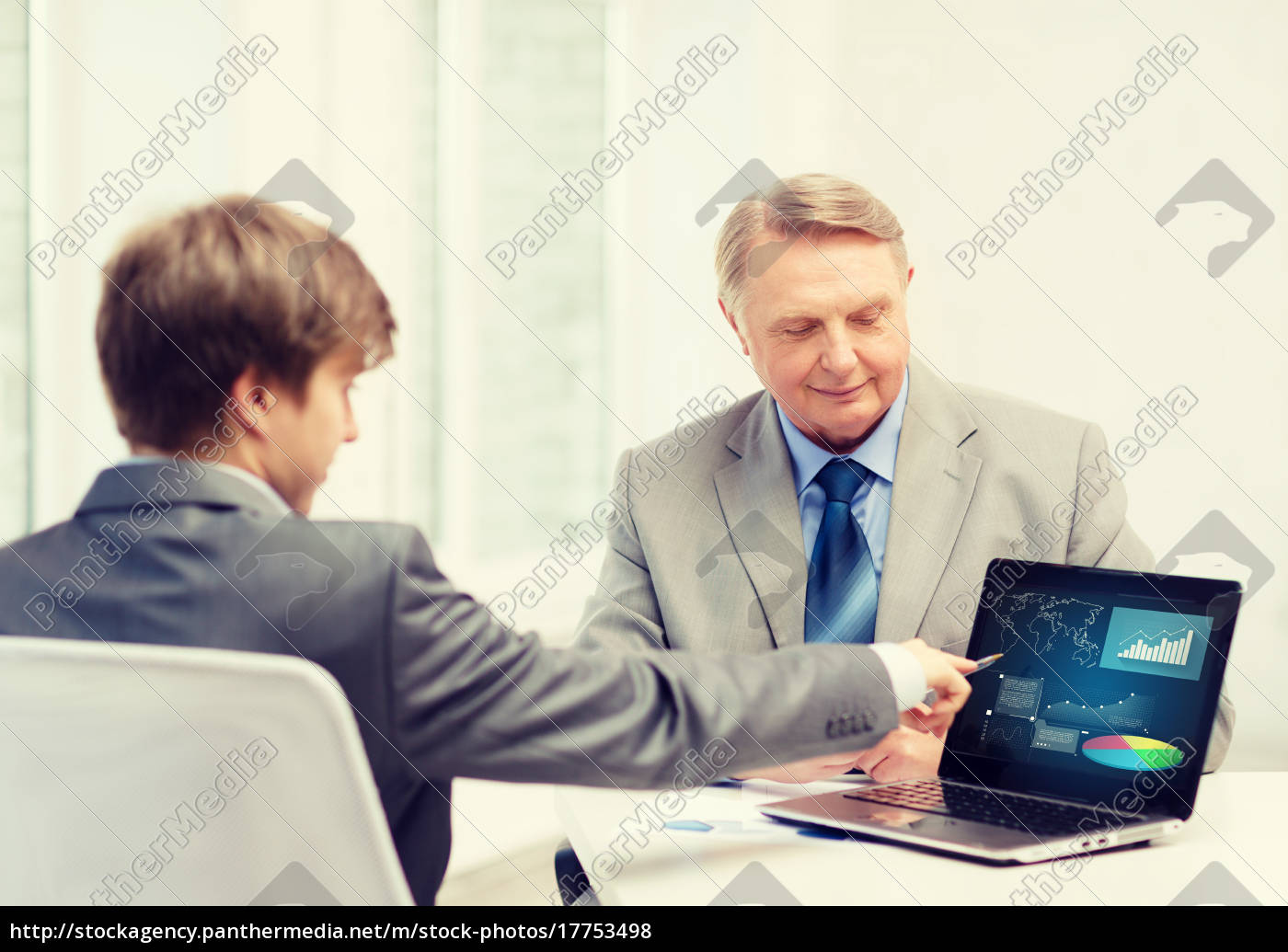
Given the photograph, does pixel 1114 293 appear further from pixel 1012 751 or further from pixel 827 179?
pixel 1012 751

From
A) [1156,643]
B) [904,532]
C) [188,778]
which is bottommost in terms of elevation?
[188,778]

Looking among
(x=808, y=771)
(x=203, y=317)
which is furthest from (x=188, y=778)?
(x=808, y=771)

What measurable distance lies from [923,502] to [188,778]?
1.17 m

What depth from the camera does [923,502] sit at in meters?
1.71

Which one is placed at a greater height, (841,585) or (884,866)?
(841,585)

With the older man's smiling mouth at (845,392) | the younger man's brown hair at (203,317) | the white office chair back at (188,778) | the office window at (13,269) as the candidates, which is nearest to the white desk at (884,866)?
the white office chair back at (188,778)

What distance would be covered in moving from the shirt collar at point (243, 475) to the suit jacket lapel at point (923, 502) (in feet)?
3.02

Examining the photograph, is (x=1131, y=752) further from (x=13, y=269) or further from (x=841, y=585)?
(x=13, y=269)

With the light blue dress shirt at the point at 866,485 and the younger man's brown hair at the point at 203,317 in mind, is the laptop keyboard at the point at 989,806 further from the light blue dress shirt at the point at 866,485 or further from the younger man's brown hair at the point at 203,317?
the younger man's brown hair at the point at 203,317

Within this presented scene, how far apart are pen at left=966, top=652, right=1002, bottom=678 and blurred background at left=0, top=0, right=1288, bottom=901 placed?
4.84 ft

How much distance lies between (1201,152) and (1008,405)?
117 cm

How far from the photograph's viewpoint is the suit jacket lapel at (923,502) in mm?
1642

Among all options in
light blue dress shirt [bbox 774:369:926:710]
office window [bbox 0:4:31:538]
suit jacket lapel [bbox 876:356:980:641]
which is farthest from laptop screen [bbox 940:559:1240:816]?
office window [bbox 0:4:31:538]
